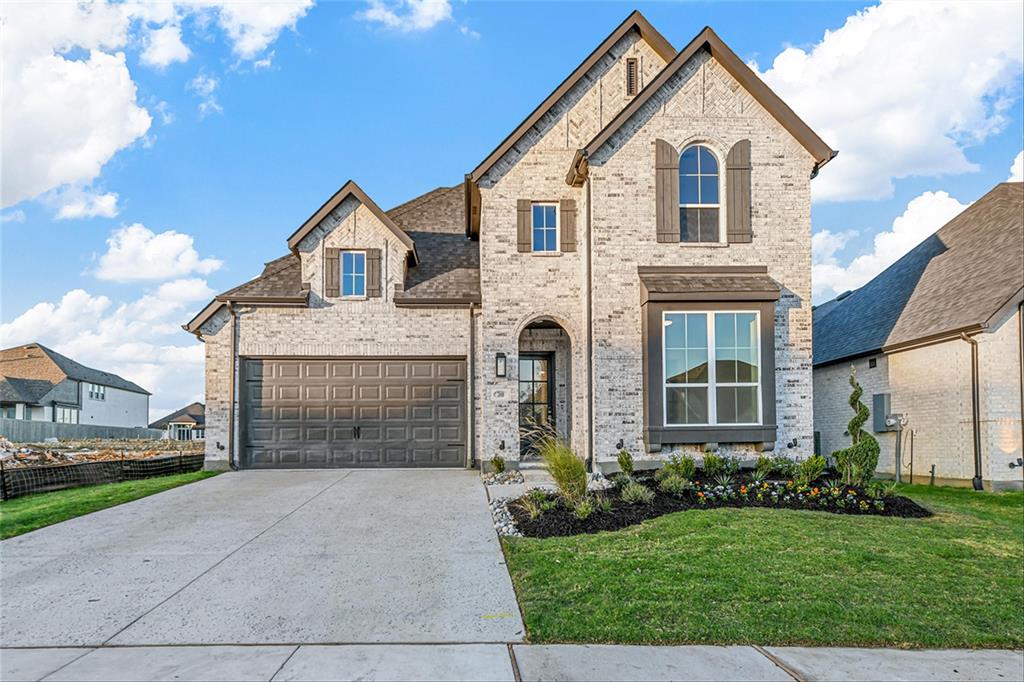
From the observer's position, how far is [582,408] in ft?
49.1

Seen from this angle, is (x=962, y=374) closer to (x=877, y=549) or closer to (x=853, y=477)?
(x=853, y=477)

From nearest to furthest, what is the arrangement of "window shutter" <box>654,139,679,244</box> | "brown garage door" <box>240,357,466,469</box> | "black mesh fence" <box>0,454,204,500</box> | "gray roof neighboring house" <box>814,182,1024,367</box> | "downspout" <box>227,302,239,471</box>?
"black mesh fence" <box>0,454,204,500</box>
"window shutter" <box>654,139,679,244</box>
"gray roof neighboring house" <box>814,182,1024,367</box>
"downspout" <box>227,302,239,471</box>
"brown garage door" <box>240,357,466,469</box>

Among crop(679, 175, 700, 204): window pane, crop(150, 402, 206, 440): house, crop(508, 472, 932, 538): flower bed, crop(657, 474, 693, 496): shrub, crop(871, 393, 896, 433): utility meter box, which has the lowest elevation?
crop(150, 402, 206, 440): house

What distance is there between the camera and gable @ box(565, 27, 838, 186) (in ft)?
46.4

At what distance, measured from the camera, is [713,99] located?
47.3 feet

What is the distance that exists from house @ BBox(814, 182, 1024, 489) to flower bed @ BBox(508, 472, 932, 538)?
4543 mm

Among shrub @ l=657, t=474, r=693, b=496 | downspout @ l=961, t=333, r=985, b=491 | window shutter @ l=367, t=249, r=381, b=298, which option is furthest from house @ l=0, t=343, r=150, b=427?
downspout @ l=961, t=333, r=985, b=491

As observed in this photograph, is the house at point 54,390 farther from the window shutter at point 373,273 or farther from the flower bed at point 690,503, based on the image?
the flower bed at point 690,503

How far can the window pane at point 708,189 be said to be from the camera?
1438cm

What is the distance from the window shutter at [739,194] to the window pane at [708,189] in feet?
0.79

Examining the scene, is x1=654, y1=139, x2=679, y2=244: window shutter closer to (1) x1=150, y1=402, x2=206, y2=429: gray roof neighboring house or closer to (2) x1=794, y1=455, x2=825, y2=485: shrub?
(2) x1=794, y1=455, x2=825, y2=485: shrub

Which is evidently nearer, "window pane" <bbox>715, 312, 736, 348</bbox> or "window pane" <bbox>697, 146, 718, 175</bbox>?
"window pane" <bbox>715, 312, 736, 348</bbox>

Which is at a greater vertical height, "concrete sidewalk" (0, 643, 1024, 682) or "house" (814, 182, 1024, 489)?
"house" (814, 182, 1024, 489)

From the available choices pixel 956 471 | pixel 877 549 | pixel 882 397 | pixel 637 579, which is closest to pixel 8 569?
pixel 637 579
